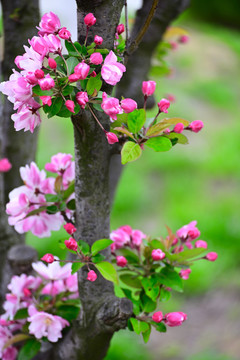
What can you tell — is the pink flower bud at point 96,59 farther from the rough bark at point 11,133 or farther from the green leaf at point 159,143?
the rough bark at point 11,133

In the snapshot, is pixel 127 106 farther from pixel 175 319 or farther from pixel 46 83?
pixel 175 319

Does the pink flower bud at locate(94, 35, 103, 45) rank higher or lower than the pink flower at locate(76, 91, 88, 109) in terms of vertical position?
higher

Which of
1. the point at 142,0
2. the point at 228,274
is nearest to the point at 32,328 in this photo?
the point at 142,0

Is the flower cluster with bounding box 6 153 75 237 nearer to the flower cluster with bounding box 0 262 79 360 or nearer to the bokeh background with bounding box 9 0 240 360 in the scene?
the flower cluster with bounding box 0 262 79 360

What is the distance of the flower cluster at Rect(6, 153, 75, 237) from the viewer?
0.91m

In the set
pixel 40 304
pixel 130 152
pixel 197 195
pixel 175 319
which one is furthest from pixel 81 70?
pixel 197 195

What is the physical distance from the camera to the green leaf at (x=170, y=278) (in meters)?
0.92

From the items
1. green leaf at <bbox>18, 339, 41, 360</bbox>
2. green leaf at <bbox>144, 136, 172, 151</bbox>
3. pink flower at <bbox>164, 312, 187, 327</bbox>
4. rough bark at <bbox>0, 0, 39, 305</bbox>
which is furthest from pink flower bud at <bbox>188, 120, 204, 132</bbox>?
green leaf at <bbox>18, 339, 41, 360</bbox>

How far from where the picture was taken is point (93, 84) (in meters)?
0.71

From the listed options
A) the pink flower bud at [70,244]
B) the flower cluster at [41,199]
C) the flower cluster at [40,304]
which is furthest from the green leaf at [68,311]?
the pink flower bud at [70,244]

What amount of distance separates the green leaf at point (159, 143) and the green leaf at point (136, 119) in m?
0.03

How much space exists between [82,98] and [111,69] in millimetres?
63

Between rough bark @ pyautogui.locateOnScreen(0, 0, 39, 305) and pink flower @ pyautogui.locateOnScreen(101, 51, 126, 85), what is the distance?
1.35ft

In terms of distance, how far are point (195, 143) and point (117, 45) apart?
3181 mm
